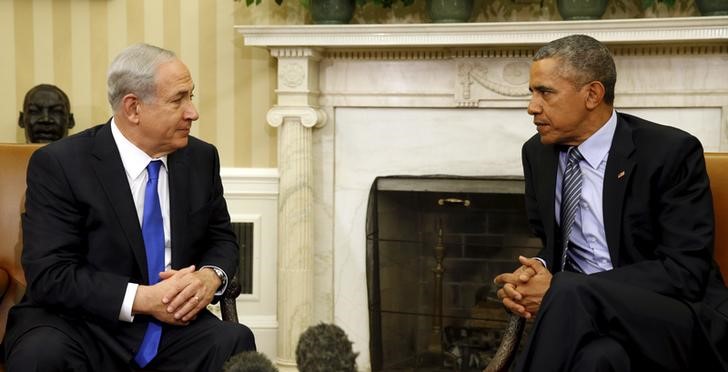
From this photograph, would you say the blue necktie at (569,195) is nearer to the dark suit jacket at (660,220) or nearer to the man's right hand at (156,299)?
the dark suit jacket at (660,220)

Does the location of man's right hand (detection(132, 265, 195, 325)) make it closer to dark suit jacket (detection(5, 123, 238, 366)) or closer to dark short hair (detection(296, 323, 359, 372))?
dark suit jacket (detection(5, 123, 238, 366))

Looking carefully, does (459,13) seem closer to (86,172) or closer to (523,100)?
(523,100)

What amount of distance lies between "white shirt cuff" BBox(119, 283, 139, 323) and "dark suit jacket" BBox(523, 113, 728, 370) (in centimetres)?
109

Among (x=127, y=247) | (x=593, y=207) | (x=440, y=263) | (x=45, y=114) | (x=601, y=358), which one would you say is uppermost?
(x=45, y=114)

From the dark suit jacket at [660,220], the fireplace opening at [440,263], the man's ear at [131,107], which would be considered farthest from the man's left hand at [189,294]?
the fireplace opening at [440,263]

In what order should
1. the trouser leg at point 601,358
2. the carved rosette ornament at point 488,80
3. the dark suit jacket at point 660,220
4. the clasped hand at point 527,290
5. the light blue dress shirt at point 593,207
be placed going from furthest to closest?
the carved rosette ornament at point 488,80 < the light blue dress shirt at point 593,207 < the clasped hand at point 527,290 < the dark suit jacket at point 660,220 < the trouser leg at point 601,358

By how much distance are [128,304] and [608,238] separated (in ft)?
4.05

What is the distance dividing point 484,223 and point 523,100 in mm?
532

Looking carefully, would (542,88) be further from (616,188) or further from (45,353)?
(45,353)

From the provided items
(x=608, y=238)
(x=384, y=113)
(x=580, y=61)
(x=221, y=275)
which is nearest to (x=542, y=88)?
(x=580, y=61)

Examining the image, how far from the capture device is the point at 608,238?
7.82 feet

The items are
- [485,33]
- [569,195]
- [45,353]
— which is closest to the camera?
[45,353]

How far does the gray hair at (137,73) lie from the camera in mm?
2416

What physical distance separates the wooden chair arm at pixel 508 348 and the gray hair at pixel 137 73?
1119mm
